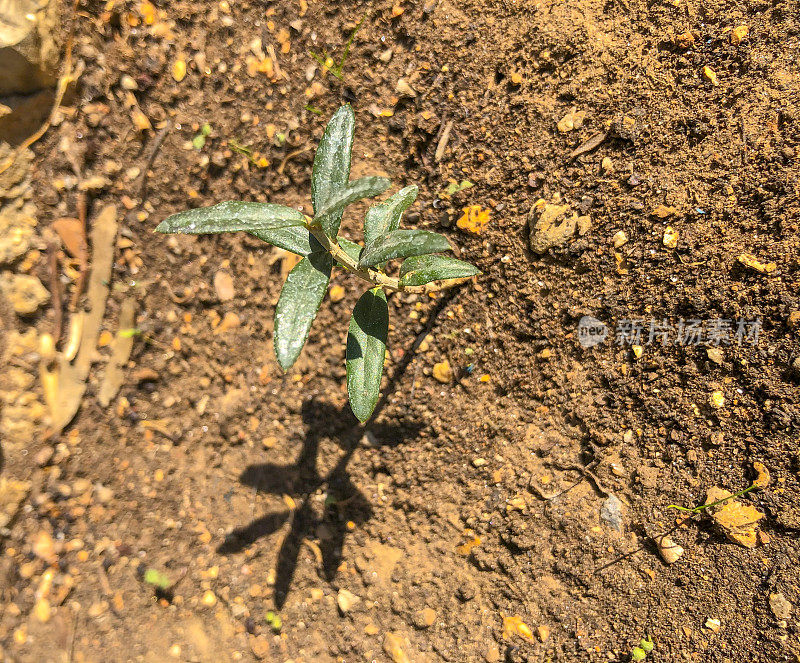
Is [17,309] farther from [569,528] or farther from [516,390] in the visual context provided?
[569,528]

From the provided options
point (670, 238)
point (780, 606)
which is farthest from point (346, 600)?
point (670, 238)

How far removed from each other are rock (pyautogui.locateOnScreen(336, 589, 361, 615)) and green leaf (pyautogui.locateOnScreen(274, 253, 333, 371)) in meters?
1.05

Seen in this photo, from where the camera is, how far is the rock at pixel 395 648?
184 centimetres

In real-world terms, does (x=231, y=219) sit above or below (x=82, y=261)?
above

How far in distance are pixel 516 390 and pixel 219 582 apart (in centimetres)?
143

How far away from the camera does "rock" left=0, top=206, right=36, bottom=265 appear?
2434 mm

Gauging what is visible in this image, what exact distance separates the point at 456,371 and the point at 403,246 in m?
0.61

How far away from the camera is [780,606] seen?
148 centimetres

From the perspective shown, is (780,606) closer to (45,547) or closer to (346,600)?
(346,600)

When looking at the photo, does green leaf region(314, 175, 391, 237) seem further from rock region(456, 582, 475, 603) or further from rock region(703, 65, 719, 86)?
rock region(456, 582, 475, 603)

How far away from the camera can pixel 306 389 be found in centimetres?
206

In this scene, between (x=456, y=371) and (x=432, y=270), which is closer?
(x=432, y=270)

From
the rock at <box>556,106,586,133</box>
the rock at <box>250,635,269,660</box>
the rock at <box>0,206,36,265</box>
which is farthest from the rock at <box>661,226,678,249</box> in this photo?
the rock at <box>0,206,36,265</box>

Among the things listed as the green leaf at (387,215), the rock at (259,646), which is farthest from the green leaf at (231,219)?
the rock at (259,646)
